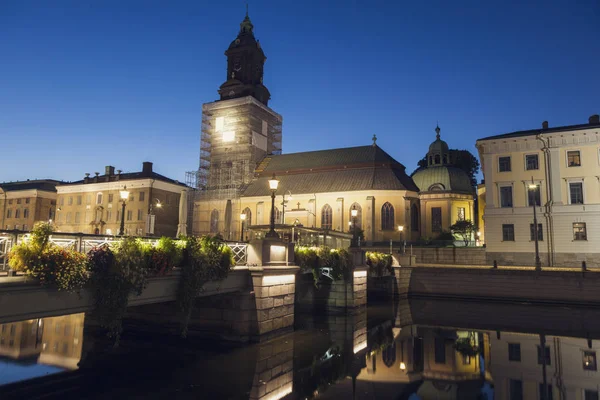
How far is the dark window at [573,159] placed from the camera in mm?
41688

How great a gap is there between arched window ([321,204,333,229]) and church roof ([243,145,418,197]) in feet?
8.41

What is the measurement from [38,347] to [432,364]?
1599 centimetres

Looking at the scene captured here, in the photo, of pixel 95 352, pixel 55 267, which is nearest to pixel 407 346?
pixel 95 352

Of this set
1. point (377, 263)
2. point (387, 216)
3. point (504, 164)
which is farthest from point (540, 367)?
point (387, 216)

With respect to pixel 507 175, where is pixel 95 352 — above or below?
below

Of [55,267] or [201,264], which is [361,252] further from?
[55,267]

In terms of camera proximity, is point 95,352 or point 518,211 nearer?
point 95,352

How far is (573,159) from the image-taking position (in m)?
42.0

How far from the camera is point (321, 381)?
45.1ft

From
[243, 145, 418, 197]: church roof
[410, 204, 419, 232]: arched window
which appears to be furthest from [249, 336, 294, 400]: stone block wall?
[243, 145, 418, 197]: church roof

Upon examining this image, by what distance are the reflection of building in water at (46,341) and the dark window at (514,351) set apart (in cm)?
1664

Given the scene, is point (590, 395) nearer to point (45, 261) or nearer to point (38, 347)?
point (45, 261)

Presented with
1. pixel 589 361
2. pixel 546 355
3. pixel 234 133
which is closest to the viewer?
pixel 589 361

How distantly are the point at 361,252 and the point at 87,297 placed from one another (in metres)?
21.5
